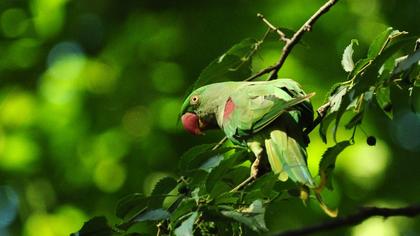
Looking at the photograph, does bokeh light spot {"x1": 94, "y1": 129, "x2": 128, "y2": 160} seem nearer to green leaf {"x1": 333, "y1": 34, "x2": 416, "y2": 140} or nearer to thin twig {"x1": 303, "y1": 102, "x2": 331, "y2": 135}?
thin twig {"x1": 303, "y1": 102, "x2": 331, "y2": 135}

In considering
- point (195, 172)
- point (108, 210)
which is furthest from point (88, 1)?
point (195, 172)

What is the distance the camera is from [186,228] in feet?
4.83

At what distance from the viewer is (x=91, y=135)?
4621mm

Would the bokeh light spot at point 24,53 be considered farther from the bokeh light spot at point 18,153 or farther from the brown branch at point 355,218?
the brown branch at point 355,218

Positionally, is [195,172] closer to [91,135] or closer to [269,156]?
[269,156]

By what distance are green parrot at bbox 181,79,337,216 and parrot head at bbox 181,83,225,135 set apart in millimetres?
23

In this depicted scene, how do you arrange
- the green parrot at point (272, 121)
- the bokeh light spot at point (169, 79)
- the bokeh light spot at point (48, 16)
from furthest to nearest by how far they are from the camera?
1. the bokeh light spot at point (48, 16)
2. the bokeh light spot at point (169, 79)
3. the green parrot at point (272, 121)

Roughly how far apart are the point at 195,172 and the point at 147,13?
3382 millimetres

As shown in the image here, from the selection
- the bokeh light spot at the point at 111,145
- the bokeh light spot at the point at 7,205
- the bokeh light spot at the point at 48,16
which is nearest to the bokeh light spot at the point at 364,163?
the bokeh light spot at the point at 111,145

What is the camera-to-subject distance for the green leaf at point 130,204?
1740 mm

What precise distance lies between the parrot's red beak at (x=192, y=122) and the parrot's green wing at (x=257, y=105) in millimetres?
268

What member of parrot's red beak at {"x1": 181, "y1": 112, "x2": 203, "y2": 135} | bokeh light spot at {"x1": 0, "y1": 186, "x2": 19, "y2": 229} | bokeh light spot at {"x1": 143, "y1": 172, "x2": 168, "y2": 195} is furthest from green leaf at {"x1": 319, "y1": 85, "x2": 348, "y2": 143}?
bokeh light spot at {"x1": 0, "y1": 186, "x2": 19, "y2": 229}

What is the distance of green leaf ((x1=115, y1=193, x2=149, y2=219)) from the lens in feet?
5.71

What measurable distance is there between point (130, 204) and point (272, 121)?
0.48m
